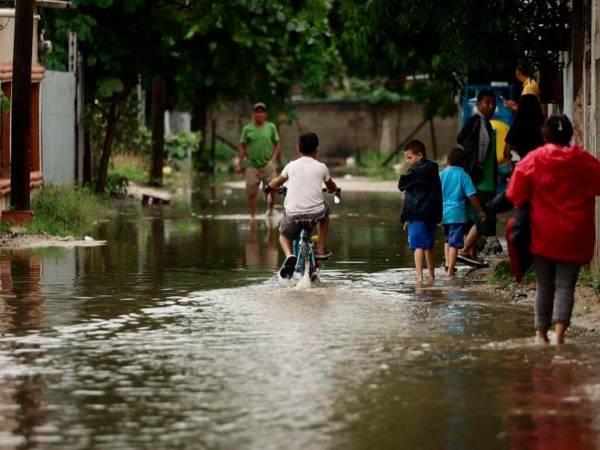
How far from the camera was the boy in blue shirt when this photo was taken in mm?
16281

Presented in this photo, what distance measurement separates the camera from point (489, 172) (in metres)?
17.1

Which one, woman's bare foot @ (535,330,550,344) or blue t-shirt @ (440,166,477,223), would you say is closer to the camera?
woman's bare foot @ (535,330,550,344)

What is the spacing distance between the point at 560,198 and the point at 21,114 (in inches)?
451

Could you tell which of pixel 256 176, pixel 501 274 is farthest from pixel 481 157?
pixel 256 176

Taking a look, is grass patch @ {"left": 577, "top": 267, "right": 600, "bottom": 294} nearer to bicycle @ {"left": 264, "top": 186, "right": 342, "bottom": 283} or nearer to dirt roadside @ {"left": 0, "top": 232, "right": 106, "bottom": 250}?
bicycle @ {"left": 264, "top": 186, "right": 342, "bottom": 283}

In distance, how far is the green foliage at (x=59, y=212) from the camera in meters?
21.4

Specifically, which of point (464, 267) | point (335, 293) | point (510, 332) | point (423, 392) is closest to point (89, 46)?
point (464, 267)

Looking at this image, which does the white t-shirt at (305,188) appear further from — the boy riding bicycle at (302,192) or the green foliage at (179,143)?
the green foliage at (179,143)

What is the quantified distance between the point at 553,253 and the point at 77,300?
4752 millimetres

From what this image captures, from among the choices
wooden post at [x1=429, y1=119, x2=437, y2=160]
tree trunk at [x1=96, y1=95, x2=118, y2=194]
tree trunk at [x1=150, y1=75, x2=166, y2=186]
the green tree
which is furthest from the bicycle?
wooden post at [x1=429, y1=119, x2=437, y2=160]

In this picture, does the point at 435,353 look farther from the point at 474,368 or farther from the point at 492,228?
the point at 492,228

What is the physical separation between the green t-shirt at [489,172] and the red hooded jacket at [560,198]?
19.8ft

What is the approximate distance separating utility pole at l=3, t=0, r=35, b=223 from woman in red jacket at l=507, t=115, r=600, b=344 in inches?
439

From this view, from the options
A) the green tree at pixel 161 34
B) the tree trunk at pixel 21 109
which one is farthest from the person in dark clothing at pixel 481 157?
the green tree at pixel 161 34
